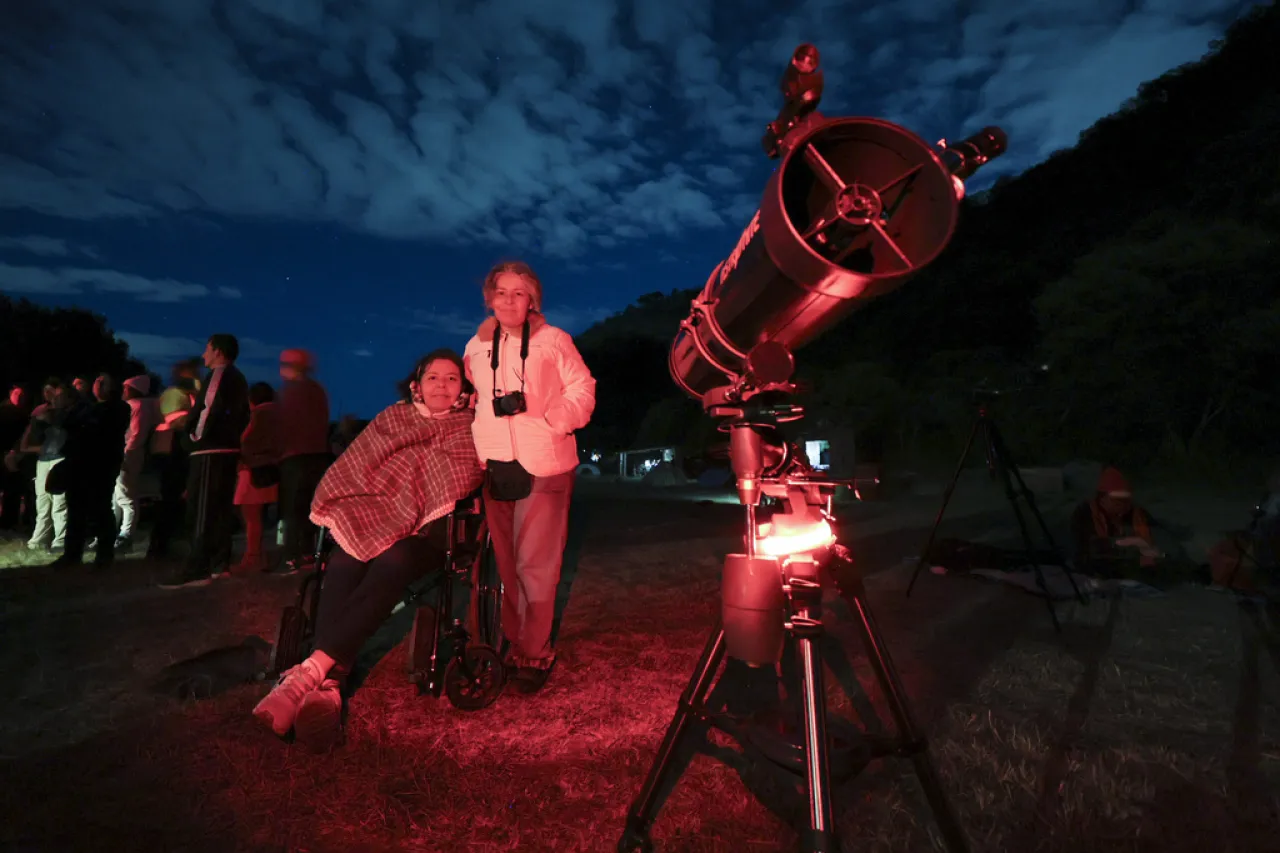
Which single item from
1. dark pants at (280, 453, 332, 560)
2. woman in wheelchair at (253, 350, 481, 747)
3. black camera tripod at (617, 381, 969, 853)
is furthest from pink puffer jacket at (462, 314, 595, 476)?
dark pants at (280, 453, 332, 560)

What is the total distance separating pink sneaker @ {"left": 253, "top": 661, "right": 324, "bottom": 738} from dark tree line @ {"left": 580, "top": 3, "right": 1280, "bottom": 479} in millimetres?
2624

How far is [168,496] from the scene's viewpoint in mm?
5984

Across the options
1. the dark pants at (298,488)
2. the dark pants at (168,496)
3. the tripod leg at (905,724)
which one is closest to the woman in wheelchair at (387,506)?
the tripod leg at (905,724)

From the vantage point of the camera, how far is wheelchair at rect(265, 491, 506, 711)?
8.86 ft

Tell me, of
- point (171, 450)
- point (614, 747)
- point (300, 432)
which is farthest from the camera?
point (171, 450)

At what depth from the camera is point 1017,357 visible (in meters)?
27.3

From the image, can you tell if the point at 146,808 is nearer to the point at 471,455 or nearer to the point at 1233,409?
the point at 471,455

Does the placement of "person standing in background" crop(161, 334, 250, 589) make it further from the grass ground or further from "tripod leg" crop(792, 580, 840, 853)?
"tripod leg" crop(792, 580, 840, 853)

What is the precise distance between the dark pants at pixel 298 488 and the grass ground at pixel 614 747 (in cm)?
115

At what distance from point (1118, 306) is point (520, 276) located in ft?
58.3

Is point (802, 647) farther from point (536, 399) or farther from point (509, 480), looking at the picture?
point (536, 399)

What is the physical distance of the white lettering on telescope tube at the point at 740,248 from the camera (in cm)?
152

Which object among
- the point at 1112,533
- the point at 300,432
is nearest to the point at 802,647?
the point at 300,432

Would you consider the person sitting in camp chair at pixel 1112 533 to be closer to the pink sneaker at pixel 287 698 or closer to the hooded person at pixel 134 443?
the pink sneaker at pixel 287 698
